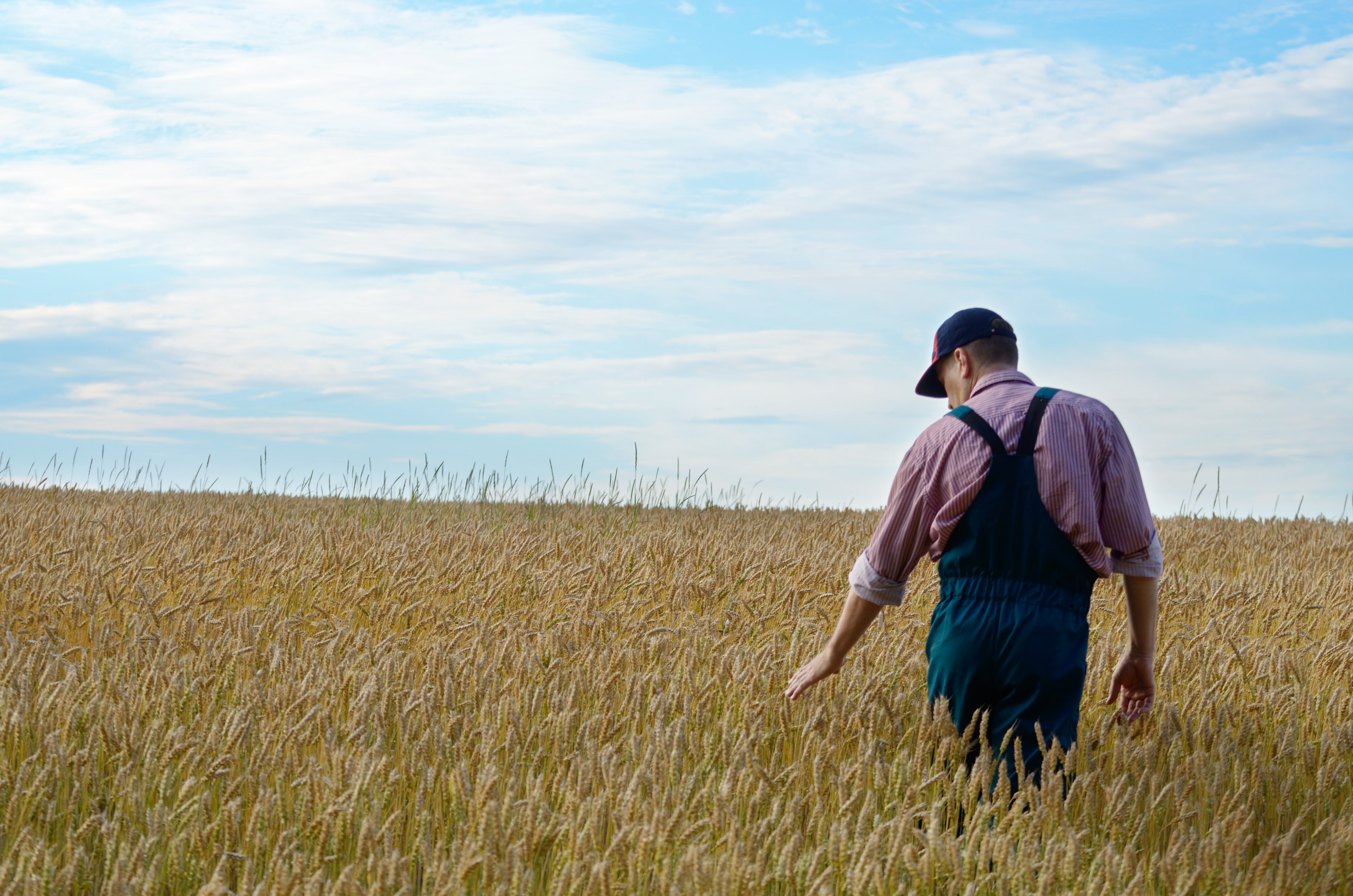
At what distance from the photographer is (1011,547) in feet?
10.1

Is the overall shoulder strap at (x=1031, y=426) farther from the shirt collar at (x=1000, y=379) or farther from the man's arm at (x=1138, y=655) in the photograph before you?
the man's arm at (x=1138, y=655)

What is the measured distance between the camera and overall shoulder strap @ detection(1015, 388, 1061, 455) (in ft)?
10.1

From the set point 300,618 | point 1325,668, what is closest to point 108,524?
point 300,618

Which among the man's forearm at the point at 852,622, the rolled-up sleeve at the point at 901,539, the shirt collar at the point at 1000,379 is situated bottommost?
the man's forearm at the point at 852,622

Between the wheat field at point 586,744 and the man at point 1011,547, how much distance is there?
0.65 ft

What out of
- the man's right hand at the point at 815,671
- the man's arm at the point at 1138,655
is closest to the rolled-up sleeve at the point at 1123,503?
the man's arm at the point at 1138,655

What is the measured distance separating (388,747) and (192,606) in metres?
2.14

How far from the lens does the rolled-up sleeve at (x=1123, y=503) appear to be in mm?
3150

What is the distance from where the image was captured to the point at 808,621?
5410 millimetres

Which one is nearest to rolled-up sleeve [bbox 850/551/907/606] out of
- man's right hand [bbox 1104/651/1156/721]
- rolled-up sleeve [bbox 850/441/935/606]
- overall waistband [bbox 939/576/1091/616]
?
rolled-up sleeve [bbox 850/441/935/606]

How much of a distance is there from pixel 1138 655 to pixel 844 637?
3.37 feet

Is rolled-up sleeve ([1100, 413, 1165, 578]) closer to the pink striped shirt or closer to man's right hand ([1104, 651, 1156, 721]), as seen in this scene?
the pink striped shirt

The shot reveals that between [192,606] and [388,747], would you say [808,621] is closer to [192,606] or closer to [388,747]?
[388,747]

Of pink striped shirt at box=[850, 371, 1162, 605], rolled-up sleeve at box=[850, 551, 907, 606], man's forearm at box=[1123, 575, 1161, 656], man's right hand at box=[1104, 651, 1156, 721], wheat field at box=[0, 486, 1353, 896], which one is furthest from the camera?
man's right hand at box=[1104, 651, 1156, 721]
